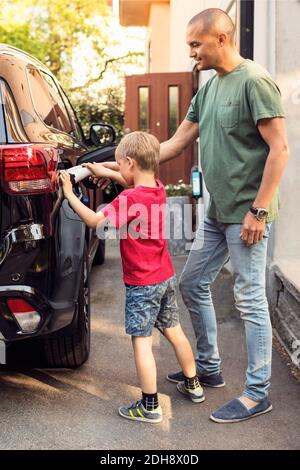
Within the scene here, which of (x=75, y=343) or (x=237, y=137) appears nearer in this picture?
(x=237, y=137)

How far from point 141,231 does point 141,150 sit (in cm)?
38

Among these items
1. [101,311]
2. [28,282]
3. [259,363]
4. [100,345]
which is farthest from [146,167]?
[101,311]

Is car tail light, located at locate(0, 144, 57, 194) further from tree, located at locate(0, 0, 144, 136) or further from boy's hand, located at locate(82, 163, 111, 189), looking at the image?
tree, located at locate(0, 0, 144, 136)

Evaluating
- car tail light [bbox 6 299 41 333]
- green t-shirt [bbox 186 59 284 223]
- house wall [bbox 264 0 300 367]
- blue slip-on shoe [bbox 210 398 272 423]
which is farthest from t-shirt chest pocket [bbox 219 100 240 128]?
house wall [bbox 264 0 300 367]

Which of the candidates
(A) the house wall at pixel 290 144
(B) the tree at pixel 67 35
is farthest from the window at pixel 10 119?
(B) the tree at pixel 67 35

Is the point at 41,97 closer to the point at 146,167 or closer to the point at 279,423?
the point at 146,167

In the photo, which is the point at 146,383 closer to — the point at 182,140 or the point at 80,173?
the point at 80,173

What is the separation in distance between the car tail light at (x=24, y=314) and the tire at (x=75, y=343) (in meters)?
0.49

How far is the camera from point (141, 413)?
3.17 metres

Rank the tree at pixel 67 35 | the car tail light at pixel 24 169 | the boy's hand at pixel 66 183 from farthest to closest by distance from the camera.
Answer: the tree at pixel 67 35
the boy's hand at pixel 66 183
the car tail light at pixel 24 169

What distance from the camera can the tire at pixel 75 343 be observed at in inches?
140

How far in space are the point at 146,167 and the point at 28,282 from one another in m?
0.77

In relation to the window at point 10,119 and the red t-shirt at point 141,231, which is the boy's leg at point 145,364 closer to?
the red t-shirt at point 141,231

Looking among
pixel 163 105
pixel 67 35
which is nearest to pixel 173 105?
pixel 163 105
